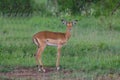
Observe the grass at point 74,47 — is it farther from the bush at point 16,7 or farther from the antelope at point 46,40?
the bush at point 16,7

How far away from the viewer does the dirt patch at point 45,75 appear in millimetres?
8805

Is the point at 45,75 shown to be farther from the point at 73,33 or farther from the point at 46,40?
the point at 73,33

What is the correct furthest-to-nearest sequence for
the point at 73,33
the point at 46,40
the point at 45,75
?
the point at 73,33 < the point at 46,40 < the point at 45,75

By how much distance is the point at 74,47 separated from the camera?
11805 millimetres

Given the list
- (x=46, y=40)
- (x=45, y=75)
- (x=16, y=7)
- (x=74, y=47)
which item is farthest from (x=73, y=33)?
(x=16, y=7)

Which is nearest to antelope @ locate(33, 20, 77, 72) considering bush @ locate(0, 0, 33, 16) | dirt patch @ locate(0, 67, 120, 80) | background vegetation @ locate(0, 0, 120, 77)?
dirt patch @ locate(0, 67, 120, 80)

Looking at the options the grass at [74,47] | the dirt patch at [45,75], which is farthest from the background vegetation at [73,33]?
the dirt patch at [45,75]

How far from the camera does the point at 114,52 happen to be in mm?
11445

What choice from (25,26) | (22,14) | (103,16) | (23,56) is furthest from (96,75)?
(22,14)

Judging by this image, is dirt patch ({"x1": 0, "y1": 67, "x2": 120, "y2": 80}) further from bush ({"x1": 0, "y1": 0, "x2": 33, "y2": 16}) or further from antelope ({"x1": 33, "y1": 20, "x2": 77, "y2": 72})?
bush ({"x1": 0, "y1": 0, "x2": 33, "y2": 16})

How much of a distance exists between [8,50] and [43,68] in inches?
80.2

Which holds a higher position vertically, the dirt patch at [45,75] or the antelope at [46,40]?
the antelope at [46,40]

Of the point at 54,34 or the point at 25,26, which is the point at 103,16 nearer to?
the point at 25,26

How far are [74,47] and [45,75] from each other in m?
2.72
